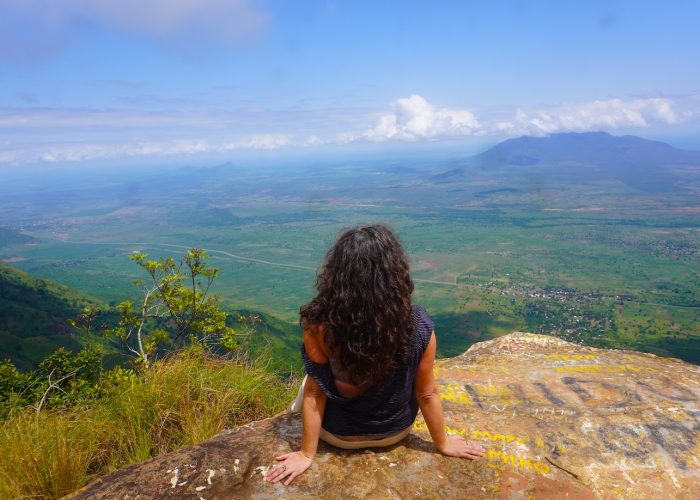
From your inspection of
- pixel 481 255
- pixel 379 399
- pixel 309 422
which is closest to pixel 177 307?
pixel 309 422

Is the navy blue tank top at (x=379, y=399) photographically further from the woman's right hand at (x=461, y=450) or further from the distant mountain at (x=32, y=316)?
the distant mountain at (x=32, y=316)

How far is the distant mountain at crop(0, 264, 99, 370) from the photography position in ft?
93.4

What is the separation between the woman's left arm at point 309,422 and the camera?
2.43 meters

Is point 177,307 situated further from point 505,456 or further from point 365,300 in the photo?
point 505,456

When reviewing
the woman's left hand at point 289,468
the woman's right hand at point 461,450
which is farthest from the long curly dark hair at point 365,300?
the woman's right hand at point 461,450

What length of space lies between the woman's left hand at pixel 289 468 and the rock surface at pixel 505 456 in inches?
1.8

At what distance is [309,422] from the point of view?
8.15 ft

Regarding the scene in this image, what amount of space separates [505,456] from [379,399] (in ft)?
3.04

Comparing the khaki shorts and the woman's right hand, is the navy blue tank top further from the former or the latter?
the woman's right hand

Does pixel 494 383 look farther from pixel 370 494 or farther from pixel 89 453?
pixel 89 453

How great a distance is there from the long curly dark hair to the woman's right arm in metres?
0.27

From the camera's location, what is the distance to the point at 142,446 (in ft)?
10.2

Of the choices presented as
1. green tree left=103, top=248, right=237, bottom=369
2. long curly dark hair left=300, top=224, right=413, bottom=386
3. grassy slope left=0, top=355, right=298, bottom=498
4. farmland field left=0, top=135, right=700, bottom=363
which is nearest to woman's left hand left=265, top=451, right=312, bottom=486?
long curly dark hair left=300, top=224, right=413, bottom=386

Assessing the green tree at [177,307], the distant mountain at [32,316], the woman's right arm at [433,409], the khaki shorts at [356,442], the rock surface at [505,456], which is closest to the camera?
the rock surface at [505,456]
